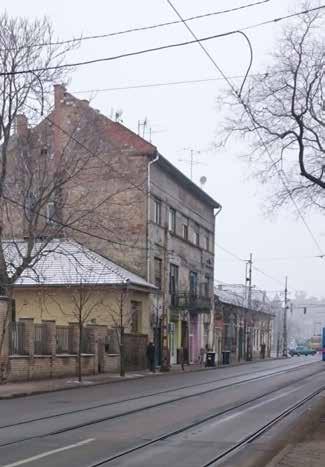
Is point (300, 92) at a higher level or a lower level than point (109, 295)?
higher

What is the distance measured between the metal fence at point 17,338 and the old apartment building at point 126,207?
3.92 metres

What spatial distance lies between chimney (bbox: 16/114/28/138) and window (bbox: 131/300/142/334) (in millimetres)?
15198

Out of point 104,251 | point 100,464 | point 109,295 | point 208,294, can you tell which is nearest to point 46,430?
point 100,464

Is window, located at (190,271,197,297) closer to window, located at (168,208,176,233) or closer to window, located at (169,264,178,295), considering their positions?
window, located at (169,264,178,295)

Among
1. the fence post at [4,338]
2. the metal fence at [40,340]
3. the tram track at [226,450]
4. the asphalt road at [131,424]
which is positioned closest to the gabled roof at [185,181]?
the metal fence at [40,340]

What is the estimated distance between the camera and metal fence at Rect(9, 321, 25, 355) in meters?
30.2

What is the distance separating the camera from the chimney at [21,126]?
97.6ft

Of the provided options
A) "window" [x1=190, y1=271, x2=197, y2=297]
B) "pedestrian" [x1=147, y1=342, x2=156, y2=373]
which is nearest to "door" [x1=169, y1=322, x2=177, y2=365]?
"window" [x1=190, y1=271, x2=197, y2=297]

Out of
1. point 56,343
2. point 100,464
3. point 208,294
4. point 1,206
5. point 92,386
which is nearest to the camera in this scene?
point 100,464

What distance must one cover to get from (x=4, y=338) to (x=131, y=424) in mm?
14614

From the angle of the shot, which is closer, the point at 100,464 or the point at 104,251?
the point at 100,464

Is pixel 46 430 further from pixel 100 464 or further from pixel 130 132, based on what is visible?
pixel 130 132

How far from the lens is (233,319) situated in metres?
71.8

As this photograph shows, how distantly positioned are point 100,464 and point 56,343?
78.7ft
